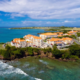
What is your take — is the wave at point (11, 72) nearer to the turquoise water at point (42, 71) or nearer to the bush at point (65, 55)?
the turquoise water at point (42, 71)

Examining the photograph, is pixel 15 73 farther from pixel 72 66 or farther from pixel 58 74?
pixel 72 66

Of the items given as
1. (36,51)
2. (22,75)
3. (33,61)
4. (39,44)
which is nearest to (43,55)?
(36,51)

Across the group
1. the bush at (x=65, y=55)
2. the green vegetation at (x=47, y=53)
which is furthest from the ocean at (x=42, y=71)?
the green vegetation at (x=47, y=53)

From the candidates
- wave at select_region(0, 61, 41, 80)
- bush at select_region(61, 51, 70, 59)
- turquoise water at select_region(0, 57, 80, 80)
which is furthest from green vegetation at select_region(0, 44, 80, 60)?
wave at select_region(0, 61, 41, 80)

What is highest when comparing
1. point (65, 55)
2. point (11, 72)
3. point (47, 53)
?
point (47, 53)

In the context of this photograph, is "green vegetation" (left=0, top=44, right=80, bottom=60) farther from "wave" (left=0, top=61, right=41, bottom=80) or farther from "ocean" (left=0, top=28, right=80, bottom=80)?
"wave" (left=0, top=61, right=41, bottom=80)

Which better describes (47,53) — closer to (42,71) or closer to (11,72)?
(42,71)

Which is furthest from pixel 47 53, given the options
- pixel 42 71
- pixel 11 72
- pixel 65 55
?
pixel 11 72

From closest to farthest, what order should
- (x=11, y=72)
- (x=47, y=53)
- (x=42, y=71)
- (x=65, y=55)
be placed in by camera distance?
(x=11, y=72), (x=42, y=71), (x=65, y=55), (x=47, y=53)

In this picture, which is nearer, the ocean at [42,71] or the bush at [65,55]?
the ocean at [42,71]
